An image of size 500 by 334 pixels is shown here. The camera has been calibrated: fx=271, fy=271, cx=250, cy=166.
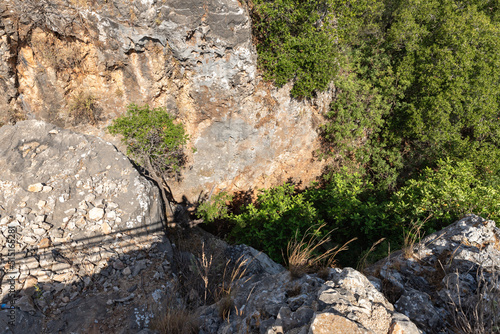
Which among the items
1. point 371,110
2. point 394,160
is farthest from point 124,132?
point 394,160

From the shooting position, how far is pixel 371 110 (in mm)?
10234

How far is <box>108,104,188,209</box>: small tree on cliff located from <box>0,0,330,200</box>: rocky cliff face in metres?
1.56

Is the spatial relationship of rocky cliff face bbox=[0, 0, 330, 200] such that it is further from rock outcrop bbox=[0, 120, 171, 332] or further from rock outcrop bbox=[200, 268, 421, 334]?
rock outcrop bbox=[200, 268, 421, 334]

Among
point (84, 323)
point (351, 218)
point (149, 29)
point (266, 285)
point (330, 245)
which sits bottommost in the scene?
point (330, 245)

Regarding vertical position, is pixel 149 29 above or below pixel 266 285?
above

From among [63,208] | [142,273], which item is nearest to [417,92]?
[142,273]

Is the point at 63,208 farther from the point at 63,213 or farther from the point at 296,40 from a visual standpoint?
the point at 296,40

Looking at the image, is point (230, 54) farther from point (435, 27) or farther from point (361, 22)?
point (435, 27)

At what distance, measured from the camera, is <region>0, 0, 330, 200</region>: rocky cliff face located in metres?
7.14

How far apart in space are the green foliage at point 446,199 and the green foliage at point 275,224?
233 cm

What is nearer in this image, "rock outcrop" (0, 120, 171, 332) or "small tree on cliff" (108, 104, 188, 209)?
"rock outcrop" (0, 120, 171, 332)

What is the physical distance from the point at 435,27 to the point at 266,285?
448 inches

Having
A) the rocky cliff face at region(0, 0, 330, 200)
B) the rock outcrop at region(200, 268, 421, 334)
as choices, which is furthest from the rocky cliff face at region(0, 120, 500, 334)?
the rocky cliff face at region(0, 0, 330, 200)

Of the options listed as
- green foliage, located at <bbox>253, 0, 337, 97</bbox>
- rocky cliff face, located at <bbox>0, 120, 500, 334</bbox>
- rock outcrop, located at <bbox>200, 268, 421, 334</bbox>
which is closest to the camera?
rock outcrop, located at <bbox>200, 268, 421, 334</bbox>
